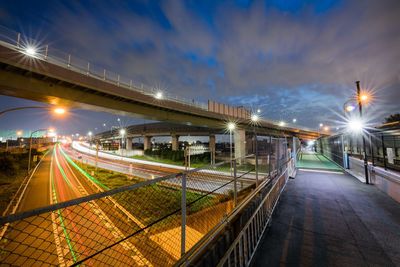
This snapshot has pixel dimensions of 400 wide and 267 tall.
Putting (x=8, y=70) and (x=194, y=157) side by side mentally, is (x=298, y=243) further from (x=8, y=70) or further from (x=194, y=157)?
(x=194, y=157)

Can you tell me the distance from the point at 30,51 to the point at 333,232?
15.1 meters

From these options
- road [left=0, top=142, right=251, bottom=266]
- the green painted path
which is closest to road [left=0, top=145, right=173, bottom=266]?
road [left=0, top=142, right=251, bottom=266]

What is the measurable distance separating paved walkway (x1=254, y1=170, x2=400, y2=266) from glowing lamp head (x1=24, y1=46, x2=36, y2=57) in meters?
13.5

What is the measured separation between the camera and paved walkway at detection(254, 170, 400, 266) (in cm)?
376

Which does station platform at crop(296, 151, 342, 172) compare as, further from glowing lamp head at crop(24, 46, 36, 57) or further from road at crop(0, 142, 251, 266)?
glowing lamp head at crop(24, 46, 36, 57)

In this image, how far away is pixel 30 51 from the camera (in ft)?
30.3

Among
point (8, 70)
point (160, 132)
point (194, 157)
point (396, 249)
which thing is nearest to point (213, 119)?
point (194, 157)

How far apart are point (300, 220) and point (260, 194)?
142 cm

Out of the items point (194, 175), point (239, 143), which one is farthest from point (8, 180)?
point (239, 143)

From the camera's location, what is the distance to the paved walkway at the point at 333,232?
12.3 feet

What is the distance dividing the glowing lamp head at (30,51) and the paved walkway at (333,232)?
13531 millimetres

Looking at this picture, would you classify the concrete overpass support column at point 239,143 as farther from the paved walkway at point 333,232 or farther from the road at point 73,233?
the paved walkway at point 333,232

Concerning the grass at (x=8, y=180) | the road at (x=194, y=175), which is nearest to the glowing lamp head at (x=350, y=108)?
the road at (x=194, y=175)

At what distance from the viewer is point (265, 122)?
34688 millimetres
